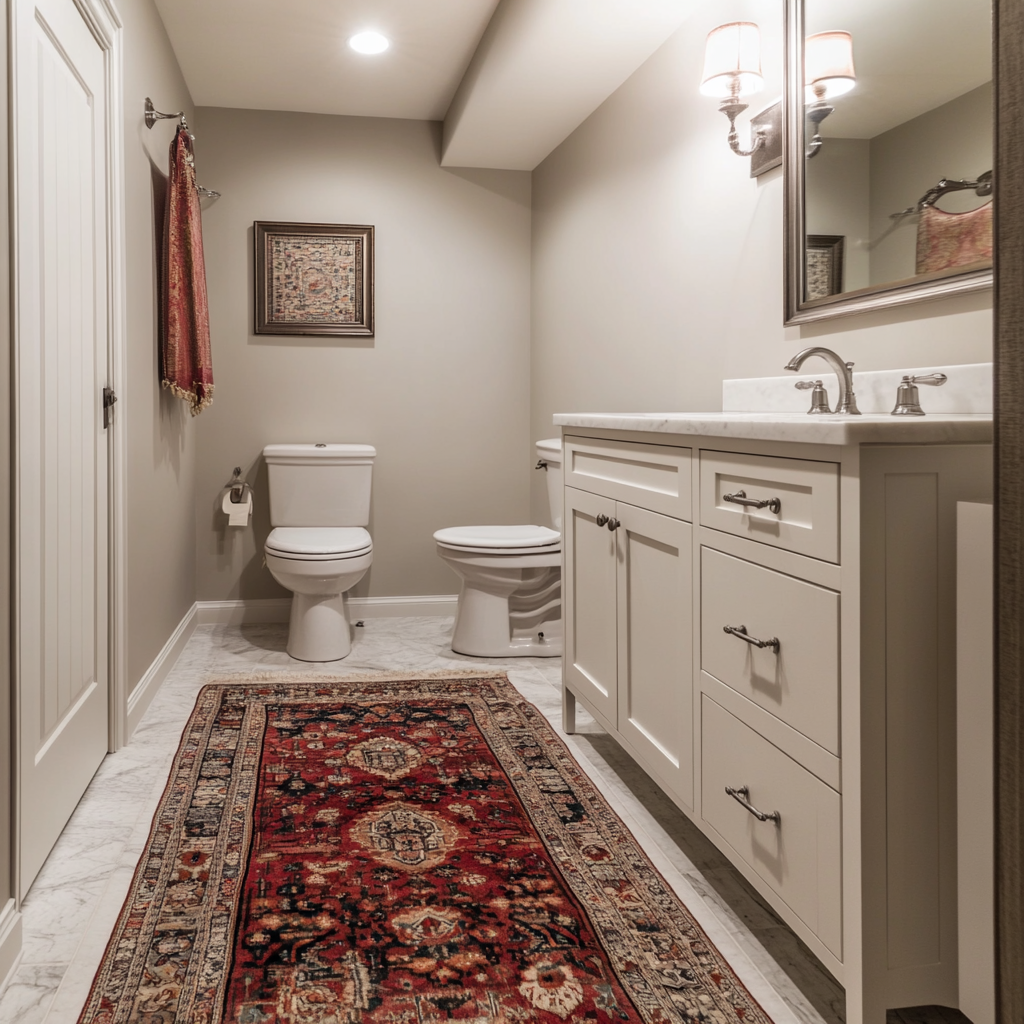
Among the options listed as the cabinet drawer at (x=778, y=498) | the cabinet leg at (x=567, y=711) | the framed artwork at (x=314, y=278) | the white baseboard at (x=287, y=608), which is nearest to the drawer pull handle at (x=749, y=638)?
the cabinet drawer at (x=778, y=498)

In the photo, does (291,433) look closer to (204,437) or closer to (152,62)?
(204,437)

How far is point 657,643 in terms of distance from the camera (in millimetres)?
1749

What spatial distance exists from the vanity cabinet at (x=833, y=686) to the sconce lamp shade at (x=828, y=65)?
89 centimetres

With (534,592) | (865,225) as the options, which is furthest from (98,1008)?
(534,592)

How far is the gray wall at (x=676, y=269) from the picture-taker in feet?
6.10

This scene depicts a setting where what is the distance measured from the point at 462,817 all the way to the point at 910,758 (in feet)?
3.47

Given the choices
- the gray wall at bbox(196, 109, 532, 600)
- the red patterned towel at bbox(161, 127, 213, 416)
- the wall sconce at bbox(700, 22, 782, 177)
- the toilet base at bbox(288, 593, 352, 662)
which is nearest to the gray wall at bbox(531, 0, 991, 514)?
the wall sconce at bbox(700, 22, 782, 177)

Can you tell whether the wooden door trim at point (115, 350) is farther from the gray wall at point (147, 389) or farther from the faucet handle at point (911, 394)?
the faucet handle at point (911, 394)

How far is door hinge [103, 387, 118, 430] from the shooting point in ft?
7.15

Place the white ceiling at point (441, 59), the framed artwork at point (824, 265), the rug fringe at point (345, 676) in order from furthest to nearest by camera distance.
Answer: the rug fringe at point (345, 676), the white ceiling at point (441, 59), the framed artwork at point (824, 265)

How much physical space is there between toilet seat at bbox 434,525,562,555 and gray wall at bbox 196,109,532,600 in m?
0.76

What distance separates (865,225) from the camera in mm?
1781

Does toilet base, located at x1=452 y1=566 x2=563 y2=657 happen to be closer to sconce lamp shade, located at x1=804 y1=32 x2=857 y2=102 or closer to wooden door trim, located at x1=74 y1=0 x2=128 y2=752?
wooden door trim, located at x1=74 y1=0 x2=128 y2=752

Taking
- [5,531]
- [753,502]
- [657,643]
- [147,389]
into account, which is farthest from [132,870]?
[147,389]
